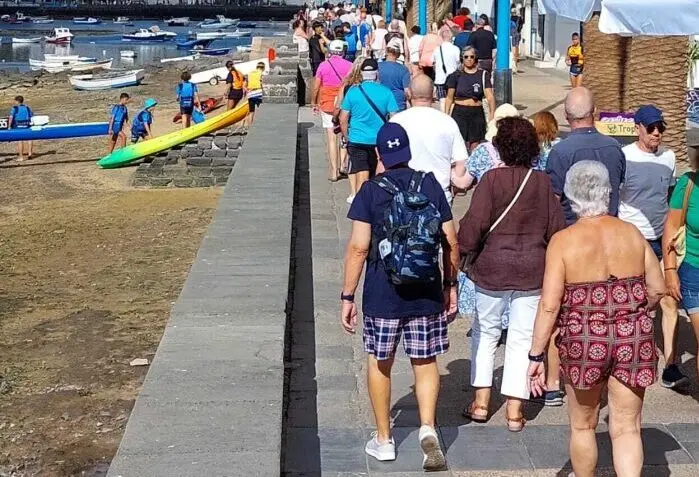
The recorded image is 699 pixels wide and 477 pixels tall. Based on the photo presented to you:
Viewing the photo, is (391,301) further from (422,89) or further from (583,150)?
(422,89)

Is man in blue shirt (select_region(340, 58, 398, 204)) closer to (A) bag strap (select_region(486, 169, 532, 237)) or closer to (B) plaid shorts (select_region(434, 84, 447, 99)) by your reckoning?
(A) bag strap (select_region(486, 169, 532, 237))

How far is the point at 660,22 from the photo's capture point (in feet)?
23.4

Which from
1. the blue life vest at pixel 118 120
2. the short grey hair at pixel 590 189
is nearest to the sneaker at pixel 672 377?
the short grey hair at pixel 590 189

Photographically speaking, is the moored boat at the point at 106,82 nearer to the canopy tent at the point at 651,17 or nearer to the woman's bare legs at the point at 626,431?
the canopy tent at the point at 651,17

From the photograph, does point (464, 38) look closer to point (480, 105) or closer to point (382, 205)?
point (480, 105)

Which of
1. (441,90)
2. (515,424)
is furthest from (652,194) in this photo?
(441,90)

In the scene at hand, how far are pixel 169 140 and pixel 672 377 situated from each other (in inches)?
584

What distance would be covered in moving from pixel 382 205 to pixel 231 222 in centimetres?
323

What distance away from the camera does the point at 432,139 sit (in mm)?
7027

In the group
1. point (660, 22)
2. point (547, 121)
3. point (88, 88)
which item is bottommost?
point (88, 88)

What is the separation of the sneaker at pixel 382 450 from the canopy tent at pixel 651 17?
3.41 m

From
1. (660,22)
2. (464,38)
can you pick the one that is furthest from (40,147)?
(660,22)

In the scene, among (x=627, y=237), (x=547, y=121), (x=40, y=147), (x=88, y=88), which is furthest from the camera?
(x=88, y=88)

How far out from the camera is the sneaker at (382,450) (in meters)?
5.21
